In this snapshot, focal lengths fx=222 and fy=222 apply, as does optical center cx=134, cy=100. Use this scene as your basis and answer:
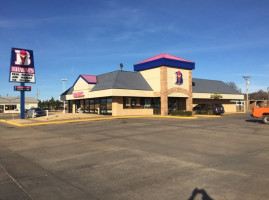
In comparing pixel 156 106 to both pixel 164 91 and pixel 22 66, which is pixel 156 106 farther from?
pixel 22 66

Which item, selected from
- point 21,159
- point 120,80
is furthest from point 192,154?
point 120,80

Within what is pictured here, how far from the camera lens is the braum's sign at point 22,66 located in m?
25.2

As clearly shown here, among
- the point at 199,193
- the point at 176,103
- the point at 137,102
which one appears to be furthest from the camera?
the point at 176,103

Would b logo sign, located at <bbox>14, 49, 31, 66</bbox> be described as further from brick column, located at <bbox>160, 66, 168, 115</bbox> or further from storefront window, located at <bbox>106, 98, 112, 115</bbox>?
brick column, located at <bbox>160, 66, 168, 115</bbox>

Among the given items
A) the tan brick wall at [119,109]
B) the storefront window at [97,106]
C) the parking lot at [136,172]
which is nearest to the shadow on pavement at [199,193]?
the parking lot at [136,172]

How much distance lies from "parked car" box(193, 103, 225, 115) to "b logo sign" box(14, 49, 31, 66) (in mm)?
22877

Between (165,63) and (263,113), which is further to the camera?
(165,63)

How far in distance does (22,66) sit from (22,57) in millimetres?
1041

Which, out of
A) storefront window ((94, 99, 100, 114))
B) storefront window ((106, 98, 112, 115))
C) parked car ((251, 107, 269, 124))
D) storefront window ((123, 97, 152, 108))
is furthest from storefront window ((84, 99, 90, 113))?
parked car ((251, 107, 269, 124))

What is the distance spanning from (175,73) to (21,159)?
2625 cm

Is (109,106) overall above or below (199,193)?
above

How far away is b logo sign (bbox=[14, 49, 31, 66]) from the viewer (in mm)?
25516

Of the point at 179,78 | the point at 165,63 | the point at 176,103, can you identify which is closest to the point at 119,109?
the point at 165,63

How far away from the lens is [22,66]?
2592 cm
